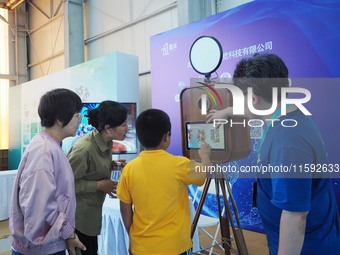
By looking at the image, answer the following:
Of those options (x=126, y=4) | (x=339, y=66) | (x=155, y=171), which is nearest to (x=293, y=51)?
(x=339, y=66)

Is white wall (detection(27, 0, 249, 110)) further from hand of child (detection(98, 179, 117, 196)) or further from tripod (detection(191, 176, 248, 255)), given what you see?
hand of child (detection(98, 179, 117, 196))

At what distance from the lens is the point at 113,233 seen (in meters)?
2.22

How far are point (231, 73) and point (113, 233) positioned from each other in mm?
1982

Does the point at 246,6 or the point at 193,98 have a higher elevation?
the point at 246,6

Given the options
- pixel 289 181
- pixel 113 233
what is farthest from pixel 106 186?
pixel 289 181

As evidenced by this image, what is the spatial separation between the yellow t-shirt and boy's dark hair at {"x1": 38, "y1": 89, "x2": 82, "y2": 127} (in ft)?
1.11

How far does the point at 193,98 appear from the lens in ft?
5.44

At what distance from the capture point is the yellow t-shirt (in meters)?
1.25

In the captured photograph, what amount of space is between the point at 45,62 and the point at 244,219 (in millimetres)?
7103

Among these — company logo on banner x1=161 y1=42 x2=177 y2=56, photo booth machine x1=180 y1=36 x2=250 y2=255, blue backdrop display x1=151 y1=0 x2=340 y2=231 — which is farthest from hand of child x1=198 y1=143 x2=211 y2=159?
company logo on banner x1=161 y1=42 x2=177 y2=56

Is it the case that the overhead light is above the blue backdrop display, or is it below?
above

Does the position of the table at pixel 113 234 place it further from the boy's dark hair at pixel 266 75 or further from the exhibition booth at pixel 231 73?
the boy's dark hair at pixel 266 75

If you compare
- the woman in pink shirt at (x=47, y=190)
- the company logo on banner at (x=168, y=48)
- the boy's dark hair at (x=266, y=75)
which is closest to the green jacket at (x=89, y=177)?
the woman in pink shirt at (x=47, y=190)

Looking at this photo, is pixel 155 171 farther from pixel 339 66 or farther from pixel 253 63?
pixel 339 66
